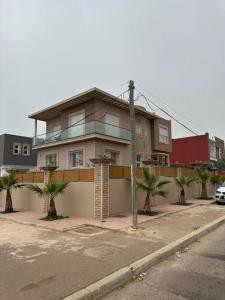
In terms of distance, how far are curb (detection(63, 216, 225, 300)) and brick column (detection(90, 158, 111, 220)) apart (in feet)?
14.9

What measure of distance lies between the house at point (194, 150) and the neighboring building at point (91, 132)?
1428cm

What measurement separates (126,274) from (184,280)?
1091 mm

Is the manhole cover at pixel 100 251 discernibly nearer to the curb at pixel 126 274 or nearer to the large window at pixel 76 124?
the curb at pixel 126 274

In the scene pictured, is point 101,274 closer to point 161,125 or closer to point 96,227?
point 96,227

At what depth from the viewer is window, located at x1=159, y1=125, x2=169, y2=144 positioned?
29719 mm

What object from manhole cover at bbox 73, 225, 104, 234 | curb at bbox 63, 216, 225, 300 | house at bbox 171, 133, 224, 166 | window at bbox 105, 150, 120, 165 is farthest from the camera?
house at bbox 171, 133, 224, 166

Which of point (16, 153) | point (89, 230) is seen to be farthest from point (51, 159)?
point (89, 230)

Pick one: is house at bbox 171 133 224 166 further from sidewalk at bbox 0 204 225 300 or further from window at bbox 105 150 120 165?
sidewalk at bbox 0 204 225 300

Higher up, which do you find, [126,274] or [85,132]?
[85,132]

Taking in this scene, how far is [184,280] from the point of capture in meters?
5.33

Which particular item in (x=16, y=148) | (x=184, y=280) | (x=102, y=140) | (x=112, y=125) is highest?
(x=16, y=148)

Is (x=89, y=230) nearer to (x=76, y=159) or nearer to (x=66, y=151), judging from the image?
(x=76, y=159)

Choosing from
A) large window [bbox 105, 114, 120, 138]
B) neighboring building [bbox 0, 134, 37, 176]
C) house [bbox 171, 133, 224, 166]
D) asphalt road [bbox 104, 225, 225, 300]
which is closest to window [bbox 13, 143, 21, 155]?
neighboring building [bbox 0, 134, 37, 176]

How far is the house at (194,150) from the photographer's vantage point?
40469 mm
